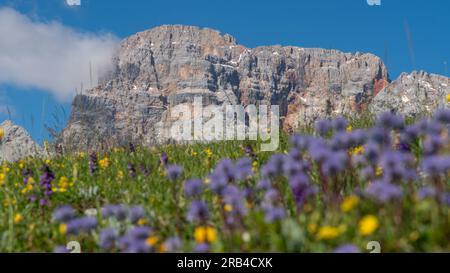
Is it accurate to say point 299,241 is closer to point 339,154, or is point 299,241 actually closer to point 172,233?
point 339,154

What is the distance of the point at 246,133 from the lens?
1052 cm

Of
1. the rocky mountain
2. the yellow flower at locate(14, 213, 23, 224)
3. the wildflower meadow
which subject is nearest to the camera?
the wildflower meadow

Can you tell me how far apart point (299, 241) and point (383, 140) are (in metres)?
0.92

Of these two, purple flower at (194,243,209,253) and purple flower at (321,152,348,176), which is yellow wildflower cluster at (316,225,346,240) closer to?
purple flower at (321,152,348,176)

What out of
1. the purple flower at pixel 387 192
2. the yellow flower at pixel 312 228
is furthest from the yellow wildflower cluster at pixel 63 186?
the purple flower at pixel 387 192

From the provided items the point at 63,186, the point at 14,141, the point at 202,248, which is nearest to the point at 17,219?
the point at 63,186

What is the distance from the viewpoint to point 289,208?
405 cm

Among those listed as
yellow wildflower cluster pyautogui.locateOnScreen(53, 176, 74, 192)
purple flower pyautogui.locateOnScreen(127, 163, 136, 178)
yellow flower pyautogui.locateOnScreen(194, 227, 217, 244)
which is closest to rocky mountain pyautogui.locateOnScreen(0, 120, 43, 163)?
purple flower pyautogui.locateOnScreen(127, 163, 136, 178)

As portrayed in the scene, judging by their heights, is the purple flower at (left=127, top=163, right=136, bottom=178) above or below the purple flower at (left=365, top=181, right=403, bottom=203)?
below

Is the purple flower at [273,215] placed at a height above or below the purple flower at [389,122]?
below

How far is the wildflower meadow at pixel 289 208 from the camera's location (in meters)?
2.74

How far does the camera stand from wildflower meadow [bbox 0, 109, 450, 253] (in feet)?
9.00

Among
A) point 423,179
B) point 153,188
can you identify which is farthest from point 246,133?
point 423,179

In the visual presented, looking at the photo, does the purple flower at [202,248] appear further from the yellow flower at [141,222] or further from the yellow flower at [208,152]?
the yellow flower at [208,152]
